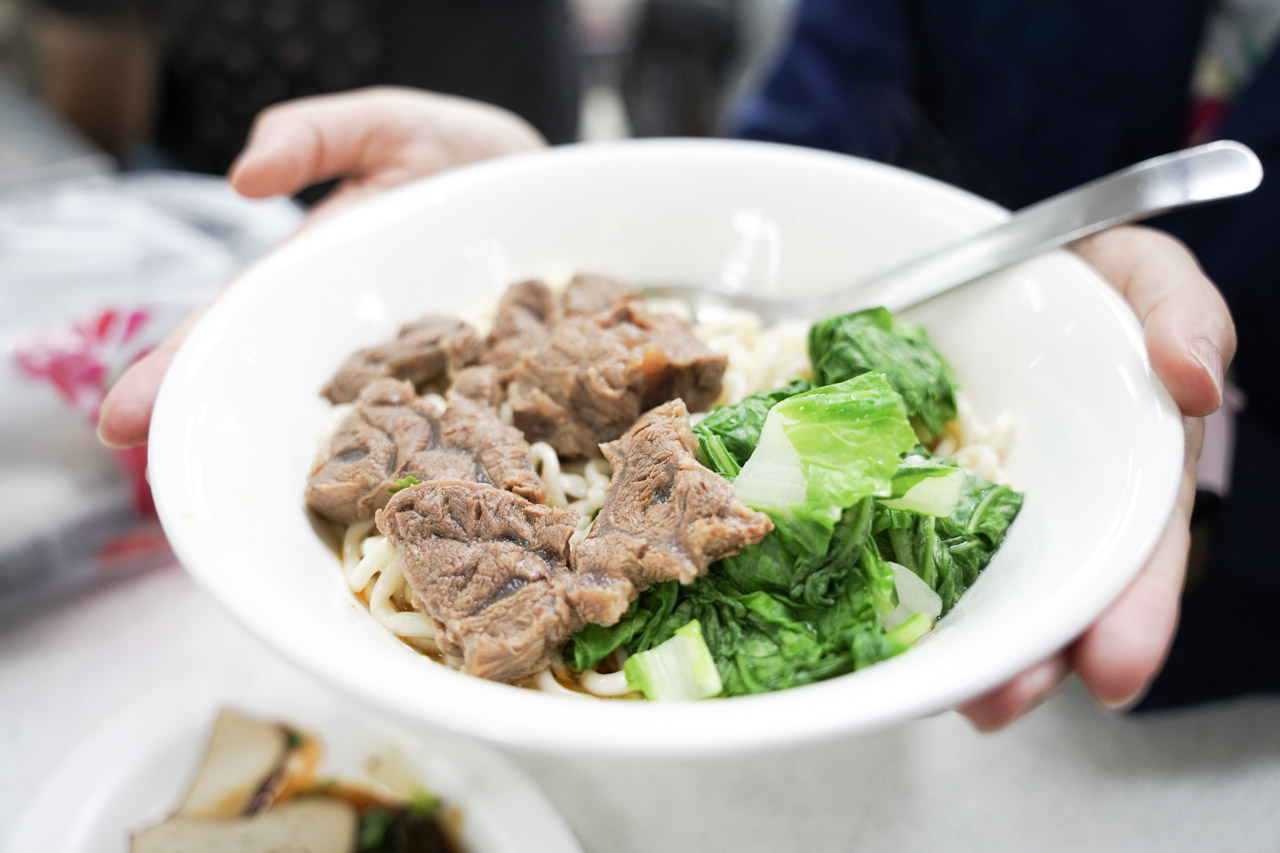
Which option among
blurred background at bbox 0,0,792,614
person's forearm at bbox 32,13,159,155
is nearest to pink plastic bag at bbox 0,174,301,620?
blurred background at bbox 0,0,792,614

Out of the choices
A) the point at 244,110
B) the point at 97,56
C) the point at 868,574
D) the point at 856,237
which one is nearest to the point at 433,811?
the point at 868,574

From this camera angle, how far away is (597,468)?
2.00 meters

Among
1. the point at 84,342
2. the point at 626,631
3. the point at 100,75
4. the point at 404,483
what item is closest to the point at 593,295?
the point at 404,483

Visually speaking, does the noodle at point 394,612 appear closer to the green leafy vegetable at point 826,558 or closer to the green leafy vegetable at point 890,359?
the green leafy vegetable at point 826,558

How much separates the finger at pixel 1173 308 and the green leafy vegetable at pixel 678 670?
39.4 inches

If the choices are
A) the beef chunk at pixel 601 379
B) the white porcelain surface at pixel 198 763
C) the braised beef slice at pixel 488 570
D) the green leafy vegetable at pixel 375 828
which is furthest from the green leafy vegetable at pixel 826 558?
the green leafy vegetable at pixel 375 828

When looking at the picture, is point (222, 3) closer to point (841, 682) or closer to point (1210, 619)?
point (841, 682)

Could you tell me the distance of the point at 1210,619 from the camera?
279 cm

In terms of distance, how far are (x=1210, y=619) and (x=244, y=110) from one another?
5154 mm

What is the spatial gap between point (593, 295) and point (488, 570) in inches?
37.3

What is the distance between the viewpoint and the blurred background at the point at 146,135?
2.71 m

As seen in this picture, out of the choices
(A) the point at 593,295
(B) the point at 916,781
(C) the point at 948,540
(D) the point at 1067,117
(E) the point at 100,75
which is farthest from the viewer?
(E) the point at 100,75

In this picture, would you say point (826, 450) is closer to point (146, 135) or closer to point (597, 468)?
point (597, 468)

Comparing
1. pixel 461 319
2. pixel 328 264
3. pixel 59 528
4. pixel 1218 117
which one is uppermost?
pixel 1218 117
